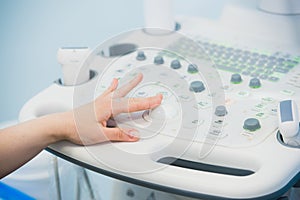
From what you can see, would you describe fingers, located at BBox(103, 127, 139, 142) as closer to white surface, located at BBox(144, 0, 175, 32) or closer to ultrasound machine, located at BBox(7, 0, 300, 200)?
ultrasound machine, located at BBox(7, 0, 300, 200)

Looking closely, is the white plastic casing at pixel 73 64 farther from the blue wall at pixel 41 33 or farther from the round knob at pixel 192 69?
the blue wall at pixel 41 33

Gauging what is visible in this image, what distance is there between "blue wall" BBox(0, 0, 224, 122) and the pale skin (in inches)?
14.9

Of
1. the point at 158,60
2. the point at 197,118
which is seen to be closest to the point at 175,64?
the point at 158,60

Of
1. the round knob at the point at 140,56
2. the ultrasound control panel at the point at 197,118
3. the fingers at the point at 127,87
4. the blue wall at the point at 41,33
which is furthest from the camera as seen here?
the blue wall at the point at 41,33

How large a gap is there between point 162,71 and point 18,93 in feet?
1.38

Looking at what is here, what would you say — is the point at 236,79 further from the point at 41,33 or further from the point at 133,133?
the point at 41,33

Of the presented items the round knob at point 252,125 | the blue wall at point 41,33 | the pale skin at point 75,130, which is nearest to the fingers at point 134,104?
the pale skin at point 75,130

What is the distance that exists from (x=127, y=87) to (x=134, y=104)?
0.15 feet

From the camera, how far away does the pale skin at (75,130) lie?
0.56 m

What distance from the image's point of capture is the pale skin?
0.56 meters

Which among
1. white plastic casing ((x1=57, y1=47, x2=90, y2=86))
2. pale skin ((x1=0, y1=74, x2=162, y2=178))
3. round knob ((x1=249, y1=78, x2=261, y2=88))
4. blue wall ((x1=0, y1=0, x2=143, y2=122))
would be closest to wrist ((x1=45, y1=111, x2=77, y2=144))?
pale skin ((x1=0, y1=74, x2=162, y2=178))

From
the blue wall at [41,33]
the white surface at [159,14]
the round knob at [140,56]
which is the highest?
the white surface at [159,14]

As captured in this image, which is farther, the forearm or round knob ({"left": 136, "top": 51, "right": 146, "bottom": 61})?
round knob ({"left": 136, "top": 51, "right": 146, "bottom": 61})

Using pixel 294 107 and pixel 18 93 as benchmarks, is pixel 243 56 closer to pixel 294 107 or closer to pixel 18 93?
pixel 294 107
